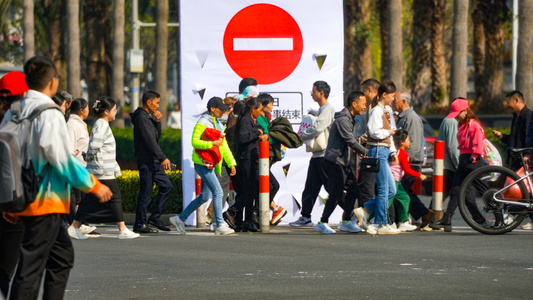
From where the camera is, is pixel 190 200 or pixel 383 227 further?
pixel 190 200

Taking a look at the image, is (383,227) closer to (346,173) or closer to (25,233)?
(346,173)

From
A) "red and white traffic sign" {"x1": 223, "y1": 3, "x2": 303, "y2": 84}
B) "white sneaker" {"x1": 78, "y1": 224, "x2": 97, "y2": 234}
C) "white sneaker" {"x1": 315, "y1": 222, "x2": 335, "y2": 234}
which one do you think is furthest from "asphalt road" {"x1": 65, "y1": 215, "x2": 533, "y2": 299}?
"red and white traffic sign" {"x1": 223, "y1": 3, "x2": 303, "y2": 84}

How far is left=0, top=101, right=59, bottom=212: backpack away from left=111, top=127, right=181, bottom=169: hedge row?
18.1m

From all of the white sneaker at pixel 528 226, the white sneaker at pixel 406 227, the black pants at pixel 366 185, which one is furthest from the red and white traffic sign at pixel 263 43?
the white sneaker at pixel 528 226

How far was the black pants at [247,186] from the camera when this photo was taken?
12.3 meters

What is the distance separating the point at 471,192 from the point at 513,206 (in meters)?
0.50

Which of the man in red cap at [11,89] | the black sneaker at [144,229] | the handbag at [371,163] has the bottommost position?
the black sneaker at [144,229]

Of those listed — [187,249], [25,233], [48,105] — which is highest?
[48,105]

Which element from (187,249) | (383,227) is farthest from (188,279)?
(383,227)

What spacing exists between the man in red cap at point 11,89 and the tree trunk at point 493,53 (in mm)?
26260

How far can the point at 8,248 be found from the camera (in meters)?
6.34

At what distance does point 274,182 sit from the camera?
1293 cm

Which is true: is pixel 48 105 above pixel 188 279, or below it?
above

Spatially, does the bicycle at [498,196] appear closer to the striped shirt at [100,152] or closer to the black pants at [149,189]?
the black pants at [149,189]
